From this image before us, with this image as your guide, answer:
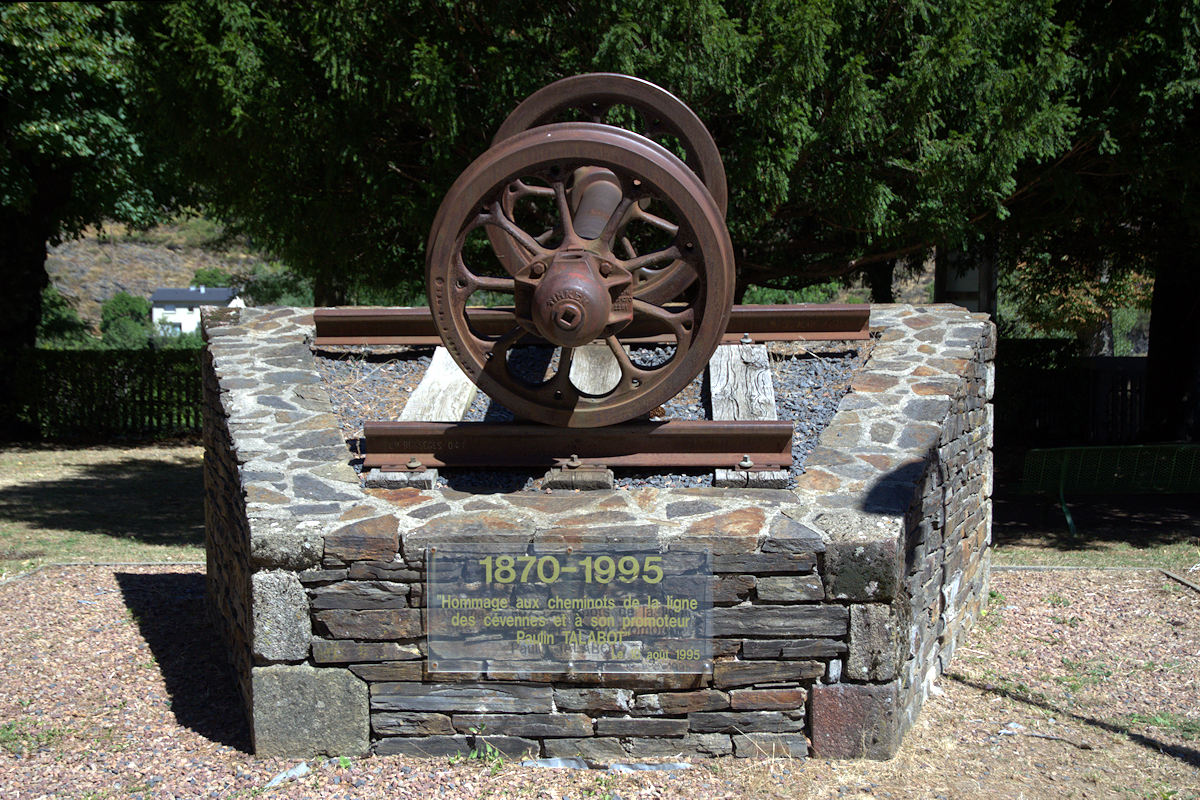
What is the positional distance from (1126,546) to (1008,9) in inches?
174

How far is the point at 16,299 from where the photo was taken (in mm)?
14484

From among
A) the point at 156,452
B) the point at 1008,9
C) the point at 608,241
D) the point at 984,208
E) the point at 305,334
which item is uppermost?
the point at 1008,9

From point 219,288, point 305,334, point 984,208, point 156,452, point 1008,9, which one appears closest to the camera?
point 305,334

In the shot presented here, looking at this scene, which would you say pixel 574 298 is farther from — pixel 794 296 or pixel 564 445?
pixel 794 296

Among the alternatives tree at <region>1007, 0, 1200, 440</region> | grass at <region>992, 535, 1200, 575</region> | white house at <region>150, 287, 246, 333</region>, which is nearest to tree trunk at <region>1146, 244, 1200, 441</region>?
tree at <region>1007, 0, 1200, 440</region>

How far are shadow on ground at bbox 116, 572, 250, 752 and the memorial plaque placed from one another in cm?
110

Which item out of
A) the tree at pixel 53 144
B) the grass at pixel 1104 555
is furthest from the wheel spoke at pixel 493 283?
the tree at pixel 53 144

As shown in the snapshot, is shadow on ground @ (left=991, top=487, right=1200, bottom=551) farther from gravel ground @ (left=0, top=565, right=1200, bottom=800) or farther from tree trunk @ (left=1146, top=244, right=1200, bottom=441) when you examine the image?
gravel ground @ (left=0, top=565, right=1200, bottom=800)

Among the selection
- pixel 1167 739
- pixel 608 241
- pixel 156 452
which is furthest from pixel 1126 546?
pixel 156 452

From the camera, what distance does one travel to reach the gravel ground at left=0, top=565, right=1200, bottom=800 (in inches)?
151

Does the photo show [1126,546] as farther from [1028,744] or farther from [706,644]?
[706,644]

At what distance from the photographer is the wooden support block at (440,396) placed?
537 cm

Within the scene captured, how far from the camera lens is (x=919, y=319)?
6254 mm

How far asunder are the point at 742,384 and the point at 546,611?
2.04 meters
